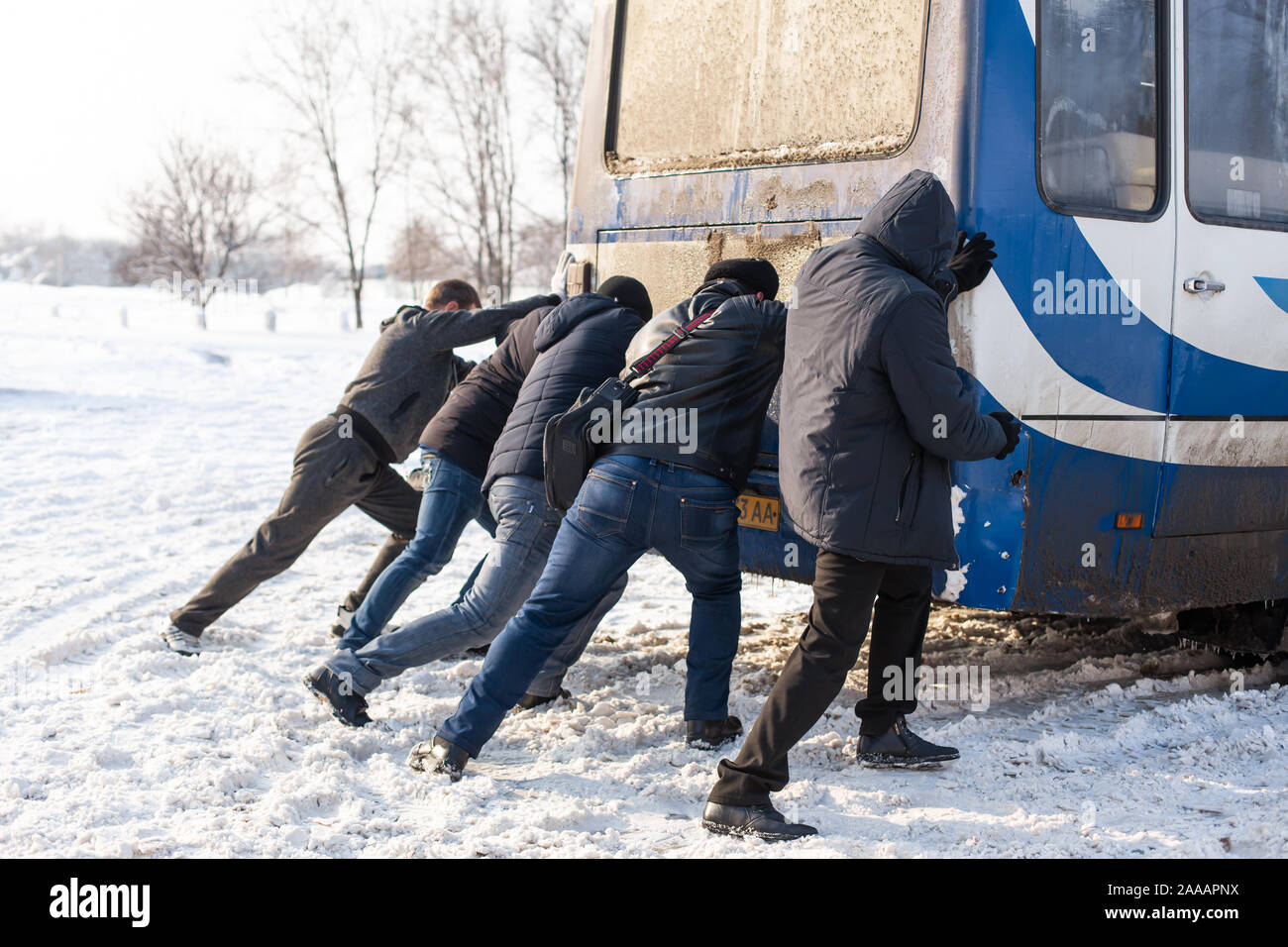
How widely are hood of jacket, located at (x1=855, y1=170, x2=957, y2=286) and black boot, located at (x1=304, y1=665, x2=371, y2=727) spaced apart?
8.27 feet

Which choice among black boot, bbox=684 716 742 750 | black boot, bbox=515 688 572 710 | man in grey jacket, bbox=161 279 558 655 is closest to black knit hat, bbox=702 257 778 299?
man in grey jacket, bbox=161 279 558 655

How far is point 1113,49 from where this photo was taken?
4277 millimetres

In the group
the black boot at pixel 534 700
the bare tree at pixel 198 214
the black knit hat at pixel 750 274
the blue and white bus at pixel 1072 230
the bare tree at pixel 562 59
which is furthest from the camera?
the bare tree at pixel 198 214

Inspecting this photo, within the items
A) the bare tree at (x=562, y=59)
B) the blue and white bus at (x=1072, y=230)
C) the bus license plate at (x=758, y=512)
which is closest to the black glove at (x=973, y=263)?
the blue and white bus at (x=1072, y=230)

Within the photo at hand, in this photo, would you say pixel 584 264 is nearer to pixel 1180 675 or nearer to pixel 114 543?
pixel 1180 675

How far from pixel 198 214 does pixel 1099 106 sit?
119ft

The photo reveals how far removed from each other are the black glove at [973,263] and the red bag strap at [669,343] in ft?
2.75

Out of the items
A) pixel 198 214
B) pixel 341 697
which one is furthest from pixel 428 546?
pixel 198 214

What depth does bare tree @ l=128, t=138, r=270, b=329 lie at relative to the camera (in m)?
36.0

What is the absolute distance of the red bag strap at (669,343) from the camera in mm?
4062

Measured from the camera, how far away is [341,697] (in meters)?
4.46

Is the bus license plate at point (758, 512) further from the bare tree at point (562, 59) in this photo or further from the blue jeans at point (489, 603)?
the bare tree at point (562, 59)

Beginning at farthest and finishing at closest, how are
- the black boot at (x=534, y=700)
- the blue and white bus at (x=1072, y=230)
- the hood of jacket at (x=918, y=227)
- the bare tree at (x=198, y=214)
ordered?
the bare tree at (x=198, y=214) < the black boot at (x=534, y=700) < the blue and white bus at (x=1072, y=230) < the hood of jacket at (x=918, y=227)

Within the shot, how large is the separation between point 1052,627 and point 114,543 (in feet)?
19.1
